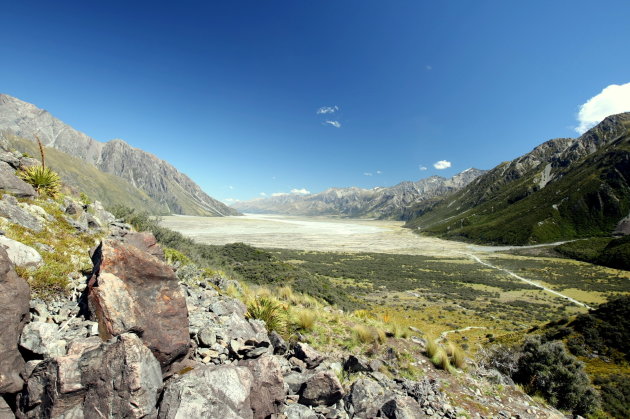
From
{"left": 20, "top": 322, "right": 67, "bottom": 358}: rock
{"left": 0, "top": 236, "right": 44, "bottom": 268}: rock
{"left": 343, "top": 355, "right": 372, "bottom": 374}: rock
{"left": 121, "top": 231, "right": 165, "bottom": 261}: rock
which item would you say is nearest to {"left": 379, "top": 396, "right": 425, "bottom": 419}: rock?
{"left": 343, "top": 355, "right": 372, "bottom": 374}: rock

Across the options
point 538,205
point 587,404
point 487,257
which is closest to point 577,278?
point 487,257

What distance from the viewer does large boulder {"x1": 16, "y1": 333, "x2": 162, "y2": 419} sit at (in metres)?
3.94

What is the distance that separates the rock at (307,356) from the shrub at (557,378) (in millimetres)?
9143

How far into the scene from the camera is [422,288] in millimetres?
49156

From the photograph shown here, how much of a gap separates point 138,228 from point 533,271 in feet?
272

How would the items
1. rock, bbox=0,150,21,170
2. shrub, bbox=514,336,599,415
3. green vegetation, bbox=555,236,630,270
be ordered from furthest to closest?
1. green vegetation, bbox=555,236,630,270
2. rock, bbox=0,150,21,170
3. shrub, bbox=514,336,599,415

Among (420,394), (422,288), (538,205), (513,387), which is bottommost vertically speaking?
(422,288)

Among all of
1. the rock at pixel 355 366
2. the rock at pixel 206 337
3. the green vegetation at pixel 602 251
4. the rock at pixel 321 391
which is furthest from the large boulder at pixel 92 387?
the green vegetation at pixel 602 251

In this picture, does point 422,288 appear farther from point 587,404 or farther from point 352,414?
point 352,414

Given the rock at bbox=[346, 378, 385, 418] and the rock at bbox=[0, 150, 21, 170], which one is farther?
the rock at bbox=[0, 150, 21, 170]

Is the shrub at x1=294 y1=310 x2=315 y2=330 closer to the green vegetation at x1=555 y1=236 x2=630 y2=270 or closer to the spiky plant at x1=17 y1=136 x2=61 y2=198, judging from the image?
the spiky plant at x1=17 y1=136 x2=61 y2=198

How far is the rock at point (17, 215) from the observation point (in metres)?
8.48

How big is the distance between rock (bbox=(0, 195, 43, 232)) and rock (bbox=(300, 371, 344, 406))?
388 inches

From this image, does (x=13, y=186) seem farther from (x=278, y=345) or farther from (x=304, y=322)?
(x=304, y=322)
